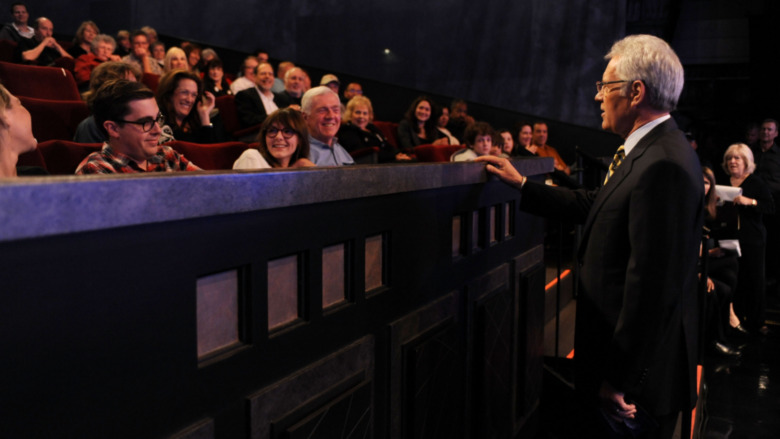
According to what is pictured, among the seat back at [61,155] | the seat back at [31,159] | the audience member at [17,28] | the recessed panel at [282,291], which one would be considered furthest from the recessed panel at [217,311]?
the audience member at [17,28]

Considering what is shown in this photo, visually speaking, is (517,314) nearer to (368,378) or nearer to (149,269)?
(368,378)

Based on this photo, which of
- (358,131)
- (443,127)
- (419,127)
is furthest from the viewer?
(443,127)

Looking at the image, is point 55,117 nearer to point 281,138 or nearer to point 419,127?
point 281,138

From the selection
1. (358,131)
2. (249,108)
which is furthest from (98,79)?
(358,131)

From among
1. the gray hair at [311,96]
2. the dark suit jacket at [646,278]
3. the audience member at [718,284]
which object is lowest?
the audience member at [718,284]

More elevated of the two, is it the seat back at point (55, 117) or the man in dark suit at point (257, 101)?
the man in dark suit at point (257, 101)

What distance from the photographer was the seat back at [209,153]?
199 cm

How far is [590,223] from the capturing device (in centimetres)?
116

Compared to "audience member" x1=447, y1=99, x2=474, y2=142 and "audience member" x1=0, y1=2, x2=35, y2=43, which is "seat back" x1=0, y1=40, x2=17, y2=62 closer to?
"audience member" x1=0, y1=2, x2=35, y2=43

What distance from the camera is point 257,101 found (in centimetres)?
353

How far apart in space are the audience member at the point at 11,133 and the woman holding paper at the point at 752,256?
3333 mm

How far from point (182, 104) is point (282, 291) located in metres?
1.88

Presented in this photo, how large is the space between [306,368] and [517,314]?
3.02ft

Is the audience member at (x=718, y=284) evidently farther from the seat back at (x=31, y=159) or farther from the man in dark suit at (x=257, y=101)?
the seat back at (x=31, y=159)
